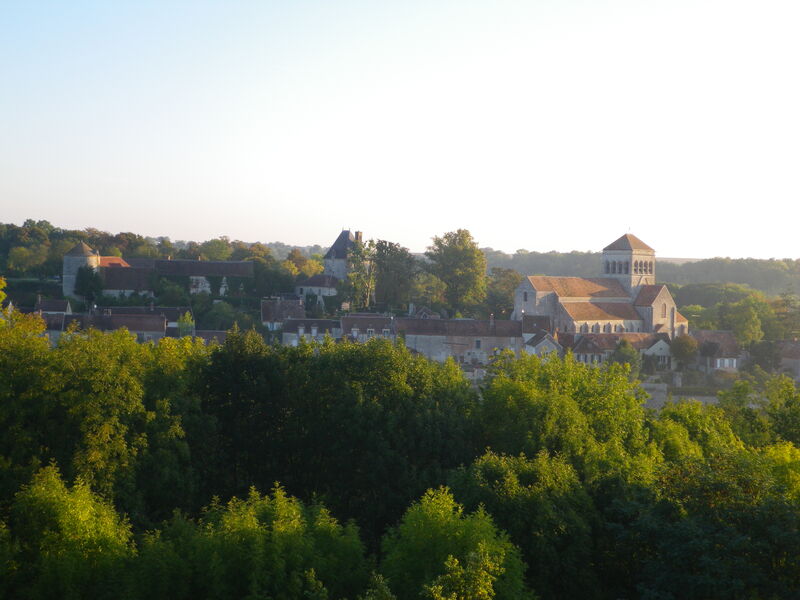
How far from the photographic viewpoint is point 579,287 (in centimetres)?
6681

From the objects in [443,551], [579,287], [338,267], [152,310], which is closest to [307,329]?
[152,310]

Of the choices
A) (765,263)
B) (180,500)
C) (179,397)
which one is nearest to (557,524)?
(180,500)

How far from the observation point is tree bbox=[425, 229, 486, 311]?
6838 cm

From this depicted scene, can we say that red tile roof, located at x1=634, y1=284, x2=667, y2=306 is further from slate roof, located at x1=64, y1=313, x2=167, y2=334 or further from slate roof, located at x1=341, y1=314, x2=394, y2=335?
slate roof, located at x1=64, y1=313, x2=167, y2=334

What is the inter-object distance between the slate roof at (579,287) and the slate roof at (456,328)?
19.0 feet

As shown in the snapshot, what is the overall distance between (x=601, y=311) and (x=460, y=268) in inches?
414

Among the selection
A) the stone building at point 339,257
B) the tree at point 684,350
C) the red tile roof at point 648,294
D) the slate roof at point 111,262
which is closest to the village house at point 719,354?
the tree at point 684,350

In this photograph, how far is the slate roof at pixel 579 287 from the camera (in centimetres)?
6394

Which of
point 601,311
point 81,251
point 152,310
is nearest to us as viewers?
point 152,310

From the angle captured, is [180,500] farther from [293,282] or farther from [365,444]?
[293,282]

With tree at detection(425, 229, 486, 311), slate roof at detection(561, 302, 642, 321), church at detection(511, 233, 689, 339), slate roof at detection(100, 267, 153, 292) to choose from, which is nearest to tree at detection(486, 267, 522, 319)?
tree at detection(425, 229, 486, 311)

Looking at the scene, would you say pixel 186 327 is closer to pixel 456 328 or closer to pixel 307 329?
pixel 307 329

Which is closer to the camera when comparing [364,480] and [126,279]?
[364,480]

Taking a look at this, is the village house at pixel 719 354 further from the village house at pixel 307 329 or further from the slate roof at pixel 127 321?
the slate roof at pixel 127 321
